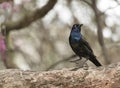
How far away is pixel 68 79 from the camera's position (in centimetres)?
632

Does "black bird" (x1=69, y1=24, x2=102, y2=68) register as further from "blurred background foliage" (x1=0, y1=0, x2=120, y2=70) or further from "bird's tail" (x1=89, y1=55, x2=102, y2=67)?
"blurred background foliage" (x1=0, y1=0, x2=120, y2=70)

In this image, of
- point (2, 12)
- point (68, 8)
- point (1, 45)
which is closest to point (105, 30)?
point (68, 8)

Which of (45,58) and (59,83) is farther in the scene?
(45,58)

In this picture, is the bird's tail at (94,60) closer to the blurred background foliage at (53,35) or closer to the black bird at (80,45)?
the black bird at (80,45)

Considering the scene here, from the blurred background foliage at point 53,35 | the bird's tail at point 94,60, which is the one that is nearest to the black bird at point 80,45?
the bird's tail at point 94,60

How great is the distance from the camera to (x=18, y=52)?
17.5 metres

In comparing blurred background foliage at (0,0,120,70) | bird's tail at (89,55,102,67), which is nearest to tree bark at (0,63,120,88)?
bird's tail at (89,55,102,67)

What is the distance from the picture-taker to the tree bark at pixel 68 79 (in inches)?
246

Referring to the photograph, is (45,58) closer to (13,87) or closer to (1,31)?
(1,31)

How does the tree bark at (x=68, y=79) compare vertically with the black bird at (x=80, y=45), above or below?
below

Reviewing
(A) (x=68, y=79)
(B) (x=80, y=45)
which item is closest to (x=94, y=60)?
(B) (x=80, y=45)

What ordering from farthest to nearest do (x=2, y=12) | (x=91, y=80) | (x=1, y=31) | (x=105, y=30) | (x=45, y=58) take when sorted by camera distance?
1. (x=45, y=58)
2. (x=105, y=30)
3. (x=2, y=12)
4. (x=1, y=31)
5. (x=91, y=80)

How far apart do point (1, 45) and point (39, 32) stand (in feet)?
22.6

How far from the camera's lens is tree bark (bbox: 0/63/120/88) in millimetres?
6238
